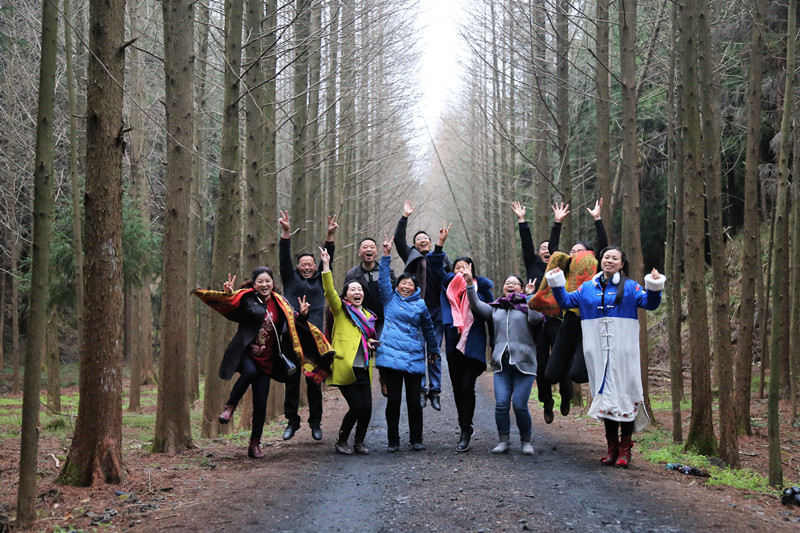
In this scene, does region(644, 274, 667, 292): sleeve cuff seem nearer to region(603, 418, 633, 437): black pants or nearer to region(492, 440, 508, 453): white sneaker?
region(603, 418, 633, 437): black pants

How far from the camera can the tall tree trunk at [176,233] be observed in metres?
8.10

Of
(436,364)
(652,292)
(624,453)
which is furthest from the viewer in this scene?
(436,364)

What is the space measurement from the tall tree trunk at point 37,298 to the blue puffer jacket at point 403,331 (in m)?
3.73

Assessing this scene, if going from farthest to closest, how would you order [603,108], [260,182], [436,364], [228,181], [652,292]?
[603,108], [260,182], [228,181], [436,364], [652,292]

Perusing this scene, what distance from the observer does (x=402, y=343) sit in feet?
26.3

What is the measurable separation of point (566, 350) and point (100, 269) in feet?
14.8

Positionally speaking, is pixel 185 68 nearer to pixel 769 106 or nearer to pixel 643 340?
pixel 643 340

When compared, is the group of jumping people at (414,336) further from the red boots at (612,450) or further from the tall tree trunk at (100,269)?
the tall tree trunk at (100,269)

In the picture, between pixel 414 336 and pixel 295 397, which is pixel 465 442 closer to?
pixel 414 336

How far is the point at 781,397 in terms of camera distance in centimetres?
1456

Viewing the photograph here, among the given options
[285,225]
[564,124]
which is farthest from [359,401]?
[564,124]

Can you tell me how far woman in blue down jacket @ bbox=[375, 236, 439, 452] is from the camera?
7.97 metres

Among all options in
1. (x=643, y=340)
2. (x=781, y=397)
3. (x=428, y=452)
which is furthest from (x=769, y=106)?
(x=428, y=452)

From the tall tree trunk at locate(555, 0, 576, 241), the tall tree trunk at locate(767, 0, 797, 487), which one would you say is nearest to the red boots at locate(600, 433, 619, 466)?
the tall tree trunk at locate(767, 0, 797, 487)
